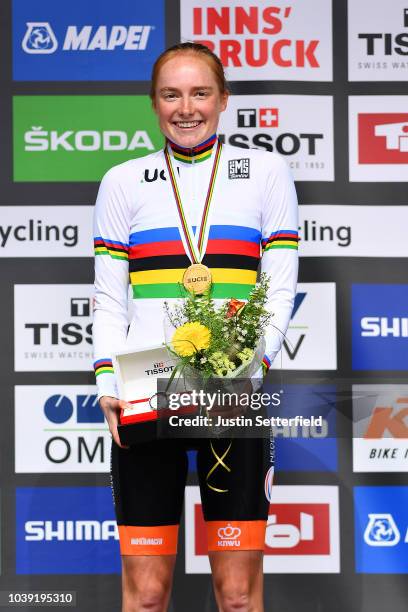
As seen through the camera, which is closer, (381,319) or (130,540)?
(130,540)

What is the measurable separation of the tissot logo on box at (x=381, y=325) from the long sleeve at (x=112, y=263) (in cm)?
118

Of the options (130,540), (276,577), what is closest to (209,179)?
(130,540)

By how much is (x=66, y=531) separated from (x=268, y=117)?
1.62 metres

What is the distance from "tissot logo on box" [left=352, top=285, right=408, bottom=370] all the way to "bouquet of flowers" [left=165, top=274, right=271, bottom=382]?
1.34 m

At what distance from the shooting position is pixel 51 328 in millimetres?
3273

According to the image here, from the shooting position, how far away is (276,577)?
3.31 m

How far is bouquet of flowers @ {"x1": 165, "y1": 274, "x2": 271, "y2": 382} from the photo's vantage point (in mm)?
1923

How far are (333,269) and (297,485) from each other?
0.78 meters

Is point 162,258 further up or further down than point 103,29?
further down

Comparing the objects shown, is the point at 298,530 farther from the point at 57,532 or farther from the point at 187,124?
the point at 187,124

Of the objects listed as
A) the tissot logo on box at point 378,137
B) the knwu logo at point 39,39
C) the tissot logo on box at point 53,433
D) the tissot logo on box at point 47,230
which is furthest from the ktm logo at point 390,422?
the knwu logo at point 39,39

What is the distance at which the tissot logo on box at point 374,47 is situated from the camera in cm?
329

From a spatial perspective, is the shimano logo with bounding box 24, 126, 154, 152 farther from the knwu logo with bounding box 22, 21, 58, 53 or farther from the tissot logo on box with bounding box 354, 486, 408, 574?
the tissot logo on box with bounding box 354, 486, 408, 574

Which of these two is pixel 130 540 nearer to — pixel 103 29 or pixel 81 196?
pixel 81 196
